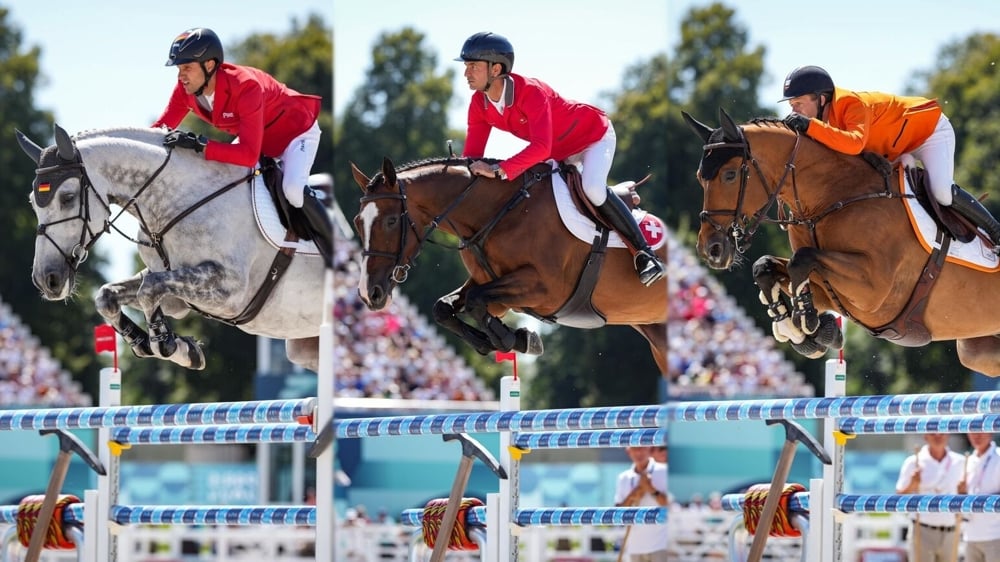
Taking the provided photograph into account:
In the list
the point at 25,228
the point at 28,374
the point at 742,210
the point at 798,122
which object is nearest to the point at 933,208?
the point at 798,122

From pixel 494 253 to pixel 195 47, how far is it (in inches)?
46.3

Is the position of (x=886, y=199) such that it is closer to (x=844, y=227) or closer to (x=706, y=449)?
(x=844, y=227)

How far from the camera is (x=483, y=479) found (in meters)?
7.35

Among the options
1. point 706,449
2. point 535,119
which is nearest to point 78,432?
point 706,449

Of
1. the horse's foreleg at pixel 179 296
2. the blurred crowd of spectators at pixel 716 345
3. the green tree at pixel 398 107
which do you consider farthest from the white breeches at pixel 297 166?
the green tree at pixel 398 107

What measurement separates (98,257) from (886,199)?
416 inches

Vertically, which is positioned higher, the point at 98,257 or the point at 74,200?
the point at 98,257

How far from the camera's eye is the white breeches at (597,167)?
3.68m

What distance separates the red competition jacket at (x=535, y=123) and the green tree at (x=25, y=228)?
388 inches

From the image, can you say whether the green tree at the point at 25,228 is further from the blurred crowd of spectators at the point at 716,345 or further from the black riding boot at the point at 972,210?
the black riding boot at the point at 972,210

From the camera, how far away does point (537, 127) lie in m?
3.45

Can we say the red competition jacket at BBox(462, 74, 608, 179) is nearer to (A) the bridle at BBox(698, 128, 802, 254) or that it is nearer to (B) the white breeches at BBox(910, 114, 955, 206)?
(A) the bridle at BBox(698, 128, 802, 254)

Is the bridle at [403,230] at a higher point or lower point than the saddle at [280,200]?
lower

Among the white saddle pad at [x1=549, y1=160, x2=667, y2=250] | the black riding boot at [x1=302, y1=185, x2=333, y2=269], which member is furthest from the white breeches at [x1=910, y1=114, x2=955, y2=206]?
the black riding boot at [x1=302, y1=185, x2=333, y2=269]
